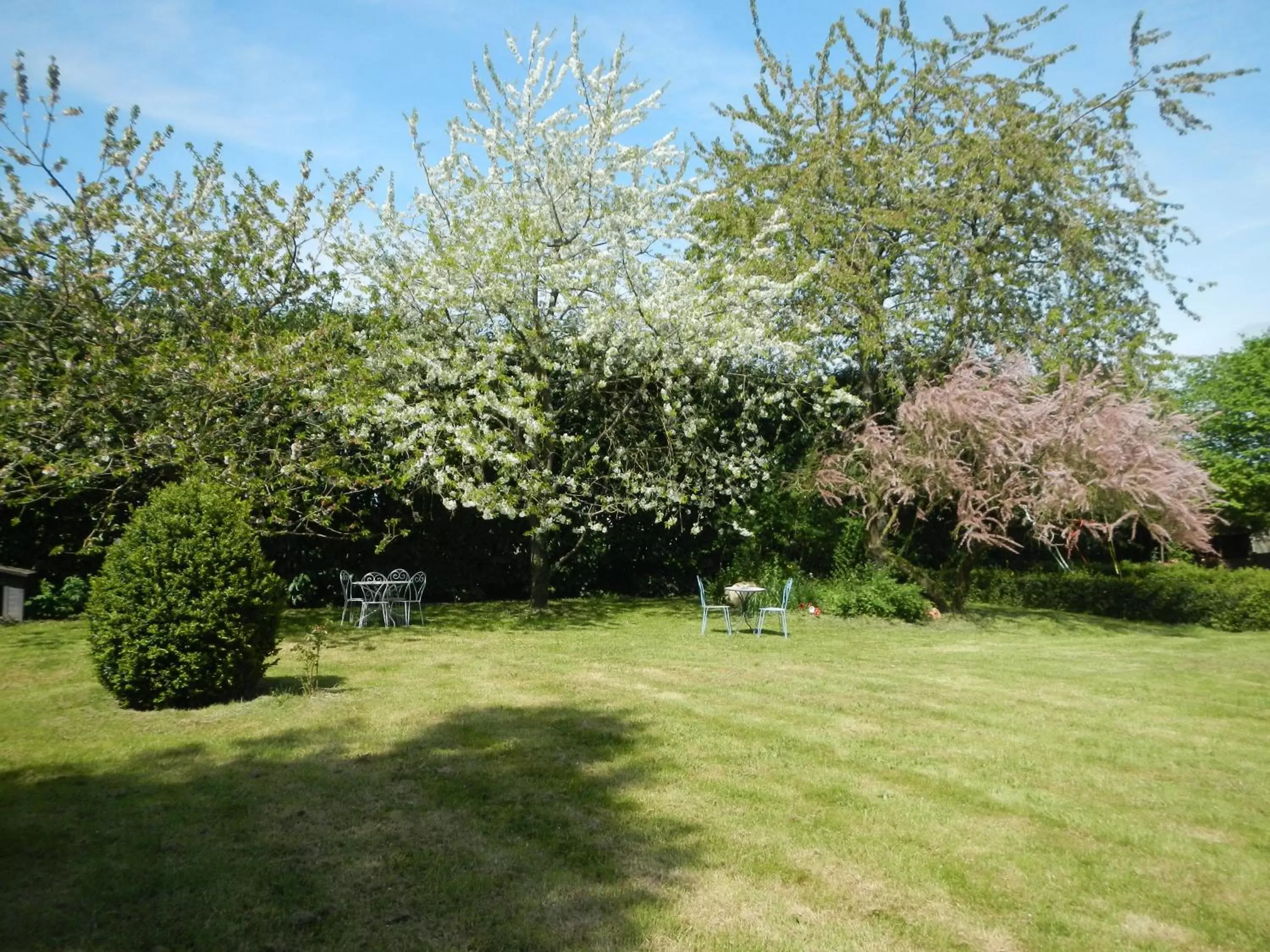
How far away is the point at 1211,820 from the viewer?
479cm

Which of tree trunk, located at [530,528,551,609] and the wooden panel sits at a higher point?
tree trunk, located at [530,528,551,609]

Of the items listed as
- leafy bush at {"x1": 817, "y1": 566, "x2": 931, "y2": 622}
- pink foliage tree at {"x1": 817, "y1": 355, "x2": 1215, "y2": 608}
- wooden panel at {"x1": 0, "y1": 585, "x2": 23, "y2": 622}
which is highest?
pink foliage tree at {"x1": 817, "y1": 355, "x2": 1215, "y2": 608}

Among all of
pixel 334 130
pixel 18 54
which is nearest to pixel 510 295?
pixel 334 130

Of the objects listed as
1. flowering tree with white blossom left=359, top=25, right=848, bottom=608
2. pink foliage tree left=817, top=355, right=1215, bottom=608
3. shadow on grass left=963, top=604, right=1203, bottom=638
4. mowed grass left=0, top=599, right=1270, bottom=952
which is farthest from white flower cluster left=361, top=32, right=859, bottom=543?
shadow on grass left=963, top=604, right=1203, bottom=638

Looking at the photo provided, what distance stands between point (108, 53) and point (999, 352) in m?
13.3

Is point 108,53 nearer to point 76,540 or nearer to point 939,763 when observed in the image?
point 76,540

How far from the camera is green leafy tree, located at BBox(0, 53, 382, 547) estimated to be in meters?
9.74

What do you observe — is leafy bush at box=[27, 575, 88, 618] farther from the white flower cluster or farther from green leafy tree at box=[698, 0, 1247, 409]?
green leafy tree at box=[698, 0, 1247, 409]

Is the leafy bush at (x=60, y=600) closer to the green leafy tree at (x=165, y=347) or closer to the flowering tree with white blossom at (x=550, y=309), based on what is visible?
the green leafy tree at (x=165, y=347)

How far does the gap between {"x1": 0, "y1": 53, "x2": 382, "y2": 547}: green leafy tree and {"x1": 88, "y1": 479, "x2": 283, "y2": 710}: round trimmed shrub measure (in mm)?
3637

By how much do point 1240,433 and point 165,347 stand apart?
65.5 feet

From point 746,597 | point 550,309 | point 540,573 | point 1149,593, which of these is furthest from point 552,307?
point 1149,593

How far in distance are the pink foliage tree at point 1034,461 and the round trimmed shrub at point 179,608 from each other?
1010cm

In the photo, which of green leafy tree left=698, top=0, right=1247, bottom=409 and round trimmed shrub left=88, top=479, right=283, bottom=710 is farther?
green leafy tree left=698, top=0, right=1247, bottom=409
